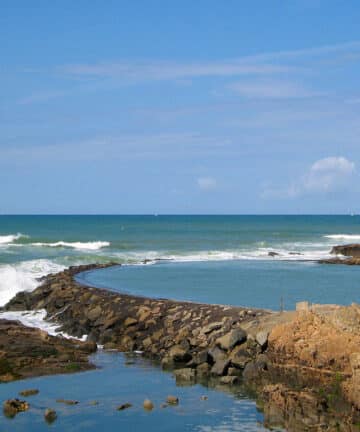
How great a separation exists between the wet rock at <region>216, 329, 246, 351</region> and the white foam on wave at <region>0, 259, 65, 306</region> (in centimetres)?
1704

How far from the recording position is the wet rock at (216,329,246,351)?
21453 mm

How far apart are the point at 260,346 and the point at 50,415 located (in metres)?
6.89

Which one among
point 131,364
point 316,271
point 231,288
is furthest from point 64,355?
point 316,271

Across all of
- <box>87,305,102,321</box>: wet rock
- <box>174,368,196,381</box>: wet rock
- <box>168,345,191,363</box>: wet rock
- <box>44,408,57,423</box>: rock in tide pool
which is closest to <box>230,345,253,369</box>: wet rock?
<box>174,368,196,381</box>: wet rock

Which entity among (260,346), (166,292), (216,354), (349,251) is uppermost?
(349,251)

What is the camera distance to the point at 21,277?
40625mm

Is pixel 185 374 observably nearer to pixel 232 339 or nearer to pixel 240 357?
pixel 240 357

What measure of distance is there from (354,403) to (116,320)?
11.9 meters

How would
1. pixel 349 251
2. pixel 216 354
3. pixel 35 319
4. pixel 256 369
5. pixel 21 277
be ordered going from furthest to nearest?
pixel 349 251
pixel 21 277
pixel 35 319
pixel 216 354
pixel 256 369

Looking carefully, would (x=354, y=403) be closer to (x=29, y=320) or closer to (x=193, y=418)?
(x=193, y=418)

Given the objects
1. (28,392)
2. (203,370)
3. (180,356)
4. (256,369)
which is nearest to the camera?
(28,392)

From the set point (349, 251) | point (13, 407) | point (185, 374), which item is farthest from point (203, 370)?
point (349, 251)

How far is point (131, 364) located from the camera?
73.4ft

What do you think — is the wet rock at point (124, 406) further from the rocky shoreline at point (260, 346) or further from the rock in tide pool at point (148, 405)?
the rocky shoreline at point (260, 346)
